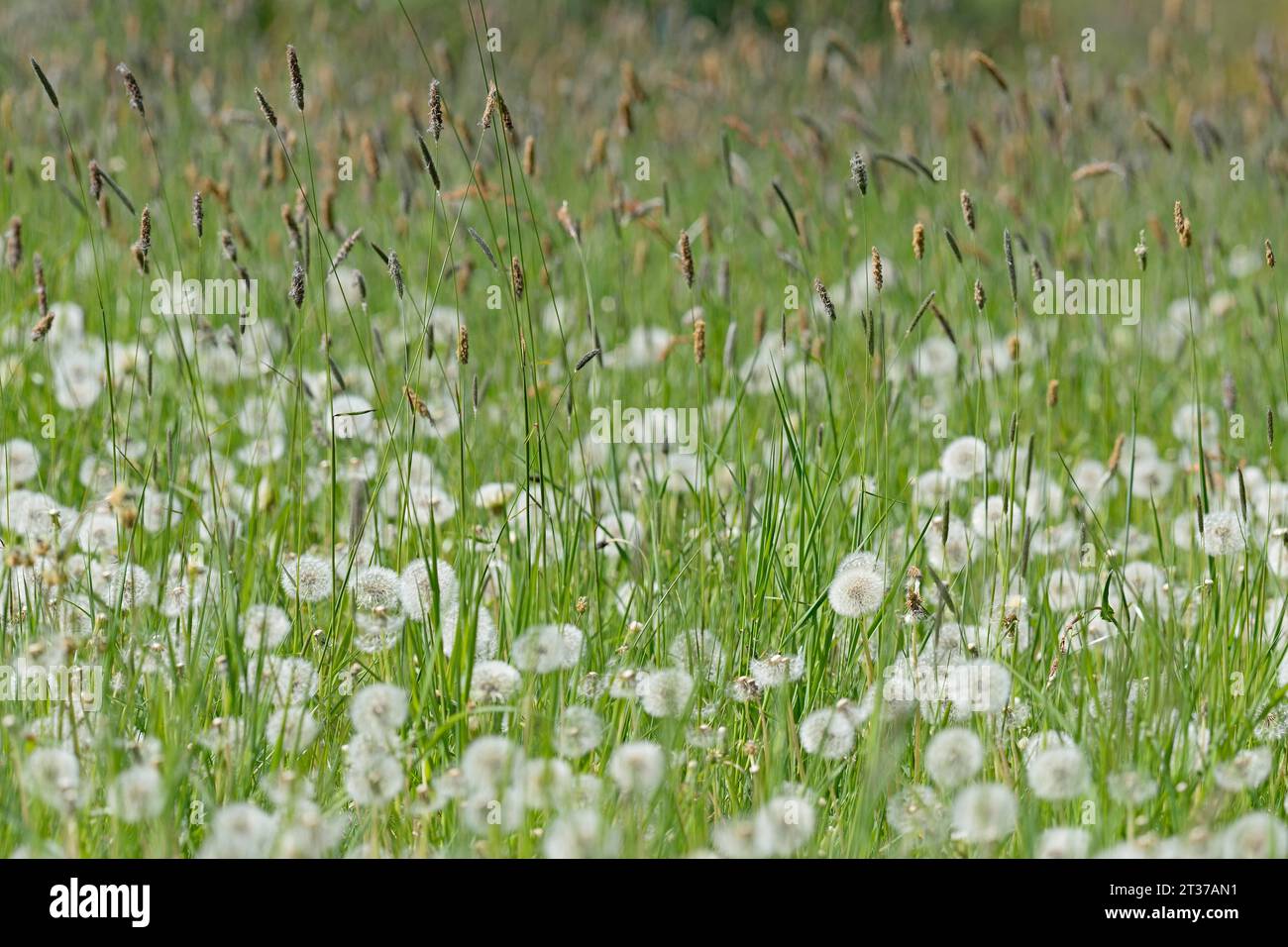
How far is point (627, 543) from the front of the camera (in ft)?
7.27

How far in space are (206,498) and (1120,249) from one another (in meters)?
3.35

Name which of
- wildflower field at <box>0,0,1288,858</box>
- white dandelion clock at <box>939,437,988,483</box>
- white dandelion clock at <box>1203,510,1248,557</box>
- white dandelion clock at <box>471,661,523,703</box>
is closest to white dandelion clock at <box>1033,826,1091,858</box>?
wildflower field at <box>0,0,1288,858</box>

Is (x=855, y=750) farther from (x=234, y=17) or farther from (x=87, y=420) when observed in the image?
(x=234, y=17)

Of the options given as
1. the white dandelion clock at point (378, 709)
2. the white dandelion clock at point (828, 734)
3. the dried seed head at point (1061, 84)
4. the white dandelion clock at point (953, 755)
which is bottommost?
the white dandelion clock at point (953, 755)

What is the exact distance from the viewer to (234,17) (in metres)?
6.04

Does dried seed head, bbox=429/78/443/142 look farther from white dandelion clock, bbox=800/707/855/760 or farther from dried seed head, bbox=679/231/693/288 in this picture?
white dandelion clock, bbox=800/707/855/760

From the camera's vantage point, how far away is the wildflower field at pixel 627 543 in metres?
1.71

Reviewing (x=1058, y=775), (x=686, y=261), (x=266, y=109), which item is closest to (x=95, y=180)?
(x=266, y=109)

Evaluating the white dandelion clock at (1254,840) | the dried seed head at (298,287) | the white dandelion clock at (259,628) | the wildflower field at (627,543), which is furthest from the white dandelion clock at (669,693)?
the dried seed head at (298,287)

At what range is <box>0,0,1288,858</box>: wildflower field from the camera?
171 centimetres

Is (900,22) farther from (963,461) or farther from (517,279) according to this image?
(517,279)

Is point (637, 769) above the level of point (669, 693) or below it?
below

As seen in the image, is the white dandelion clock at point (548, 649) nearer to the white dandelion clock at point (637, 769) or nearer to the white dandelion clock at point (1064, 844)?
the white dandelion clock at point (637, 769)

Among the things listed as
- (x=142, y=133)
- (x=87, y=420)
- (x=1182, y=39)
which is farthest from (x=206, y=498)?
(x=1182, y=39)
